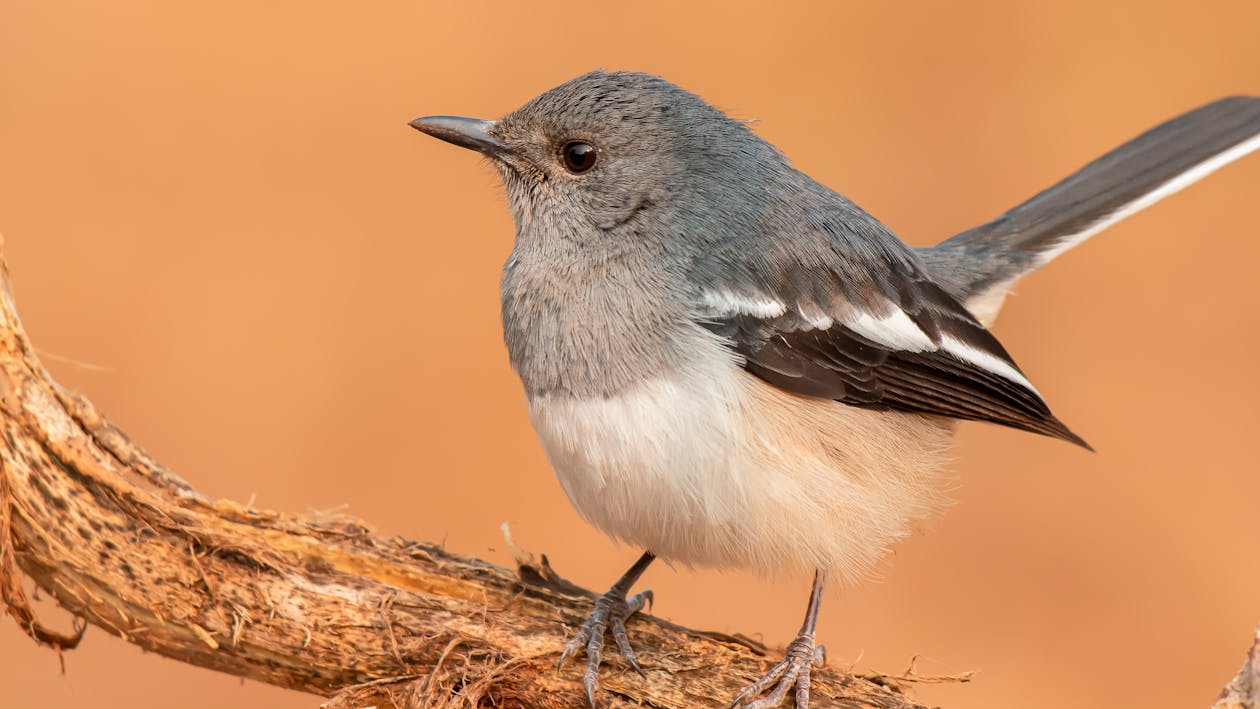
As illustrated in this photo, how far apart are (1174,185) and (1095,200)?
268 mm

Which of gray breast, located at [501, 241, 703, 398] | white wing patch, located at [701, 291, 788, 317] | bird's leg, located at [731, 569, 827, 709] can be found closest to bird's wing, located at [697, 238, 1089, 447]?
white wing patch, located at [701, 291, 788, 317]

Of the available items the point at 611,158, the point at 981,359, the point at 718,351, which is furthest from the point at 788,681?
the point at 611,158

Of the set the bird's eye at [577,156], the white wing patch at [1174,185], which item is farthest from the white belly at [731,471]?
the white wing patch at [1174,185]

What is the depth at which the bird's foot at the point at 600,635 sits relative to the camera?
10.0 feet

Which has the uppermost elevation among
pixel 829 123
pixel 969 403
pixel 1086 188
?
pixel 829 123

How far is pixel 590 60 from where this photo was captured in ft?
21.3

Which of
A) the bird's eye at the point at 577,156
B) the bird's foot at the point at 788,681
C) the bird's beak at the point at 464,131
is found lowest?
the bird's foot at the point at 788,681

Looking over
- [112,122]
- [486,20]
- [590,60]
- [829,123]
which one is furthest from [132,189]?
[829,123]

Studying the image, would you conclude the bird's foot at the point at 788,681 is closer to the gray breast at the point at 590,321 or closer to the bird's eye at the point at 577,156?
the gray breast at the point at 590,321

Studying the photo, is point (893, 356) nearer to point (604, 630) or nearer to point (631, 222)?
point (631, 222)

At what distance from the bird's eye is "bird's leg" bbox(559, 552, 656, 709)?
127cm

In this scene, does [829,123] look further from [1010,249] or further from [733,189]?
[733,189]

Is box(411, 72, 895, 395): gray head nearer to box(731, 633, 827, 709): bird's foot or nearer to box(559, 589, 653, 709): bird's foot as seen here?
box(559, 589, 653, 709): bird's foot

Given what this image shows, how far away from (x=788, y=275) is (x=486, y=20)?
394cm
